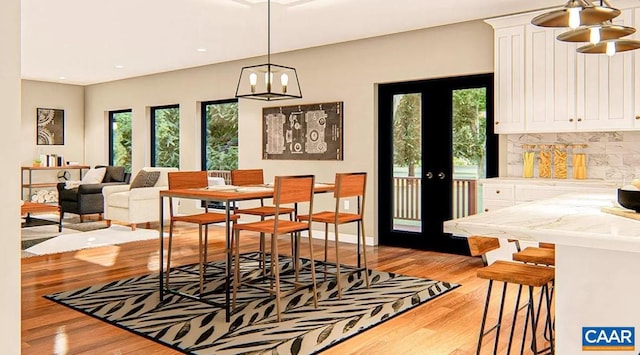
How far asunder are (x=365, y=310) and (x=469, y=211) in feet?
8.24

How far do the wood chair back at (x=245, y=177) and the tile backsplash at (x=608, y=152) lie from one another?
110 inches

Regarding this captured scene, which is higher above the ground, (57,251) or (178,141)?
(178,141)

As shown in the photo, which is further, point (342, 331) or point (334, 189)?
point (334, 189)

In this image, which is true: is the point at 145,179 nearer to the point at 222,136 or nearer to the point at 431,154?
the point at 222,136

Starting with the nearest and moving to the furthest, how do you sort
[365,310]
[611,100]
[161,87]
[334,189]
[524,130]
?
1. [365,310]
2. [334,189]
3. [611,100]
4. [524,130]
5. [161,87]

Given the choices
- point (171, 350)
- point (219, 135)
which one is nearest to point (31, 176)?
point (219, 135)

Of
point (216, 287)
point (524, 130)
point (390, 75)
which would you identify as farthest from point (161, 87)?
point (524, 130)

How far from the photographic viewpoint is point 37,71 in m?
9.12

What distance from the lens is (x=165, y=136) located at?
9.40m

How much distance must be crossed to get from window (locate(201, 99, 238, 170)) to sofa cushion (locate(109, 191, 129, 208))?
1.55 metres

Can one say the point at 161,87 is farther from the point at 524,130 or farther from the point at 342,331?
the point at 342,331

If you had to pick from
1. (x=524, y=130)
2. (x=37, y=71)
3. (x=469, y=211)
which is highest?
(x=37, y=71)

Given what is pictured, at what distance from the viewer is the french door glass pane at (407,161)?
6.15 m

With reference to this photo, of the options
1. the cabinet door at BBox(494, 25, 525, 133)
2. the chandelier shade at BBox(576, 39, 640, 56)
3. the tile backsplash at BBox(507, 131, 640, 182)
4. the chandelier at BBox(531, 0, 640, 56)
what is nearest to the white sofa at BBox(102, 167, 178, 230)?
the cabinet door at BBox(494, 25, 525, 133)
